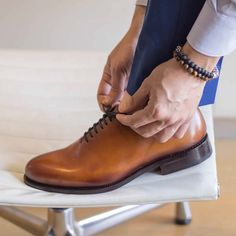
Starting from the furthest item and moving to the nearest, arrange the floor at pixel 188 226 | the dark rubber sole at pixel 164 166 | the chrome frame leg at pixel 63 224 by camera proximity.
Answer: the floor at pixel 188 226 → the chrome frame leg at pixel 63 224 → the dark rubber sole at pixel 164 166

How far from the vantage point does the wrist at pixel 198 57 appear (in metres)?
0.57

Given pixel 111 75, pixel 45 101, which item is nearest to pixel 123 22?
pixel 45 101

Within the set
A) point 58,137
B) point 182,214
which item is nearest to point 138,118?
point 58,137

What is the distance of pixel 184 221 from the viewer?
3.88 feet

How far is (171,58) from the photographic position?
23.0 inches

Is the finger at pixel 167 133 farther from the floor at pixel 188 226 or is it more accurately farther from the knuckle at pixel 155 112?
the floor at pixel 188 226

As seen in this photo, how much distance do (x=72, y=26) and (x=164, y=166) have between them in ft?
2.93

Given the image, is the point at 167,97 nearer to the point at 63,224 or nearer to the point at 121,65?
the point at 121,65

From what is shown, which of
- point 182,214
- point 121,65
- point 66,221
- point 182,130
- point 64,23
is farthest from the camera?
point 64,23

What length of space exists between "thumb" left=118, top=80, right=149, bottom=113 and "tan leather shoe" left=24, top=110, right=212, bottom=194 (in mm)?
31

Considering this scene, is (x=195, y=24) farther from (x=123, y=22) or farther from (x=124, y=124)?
(x=123, y=22)

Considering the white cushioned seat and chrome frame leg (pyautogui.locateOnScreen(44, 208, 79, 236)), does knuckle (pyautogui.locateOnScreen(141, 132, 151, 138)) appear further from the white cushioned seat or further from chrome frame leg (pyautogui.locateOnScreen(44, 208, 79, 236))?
chrome frame leg (pyautogui.locateOnScreen(44, 208, 79, 236))

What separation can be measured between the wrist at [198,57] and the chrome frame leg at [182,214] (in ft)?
2.15

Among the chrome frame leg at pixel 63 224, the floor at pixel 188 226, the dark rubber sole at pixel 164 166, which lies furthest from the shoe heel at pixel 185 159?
the floor at pixel 188 226
